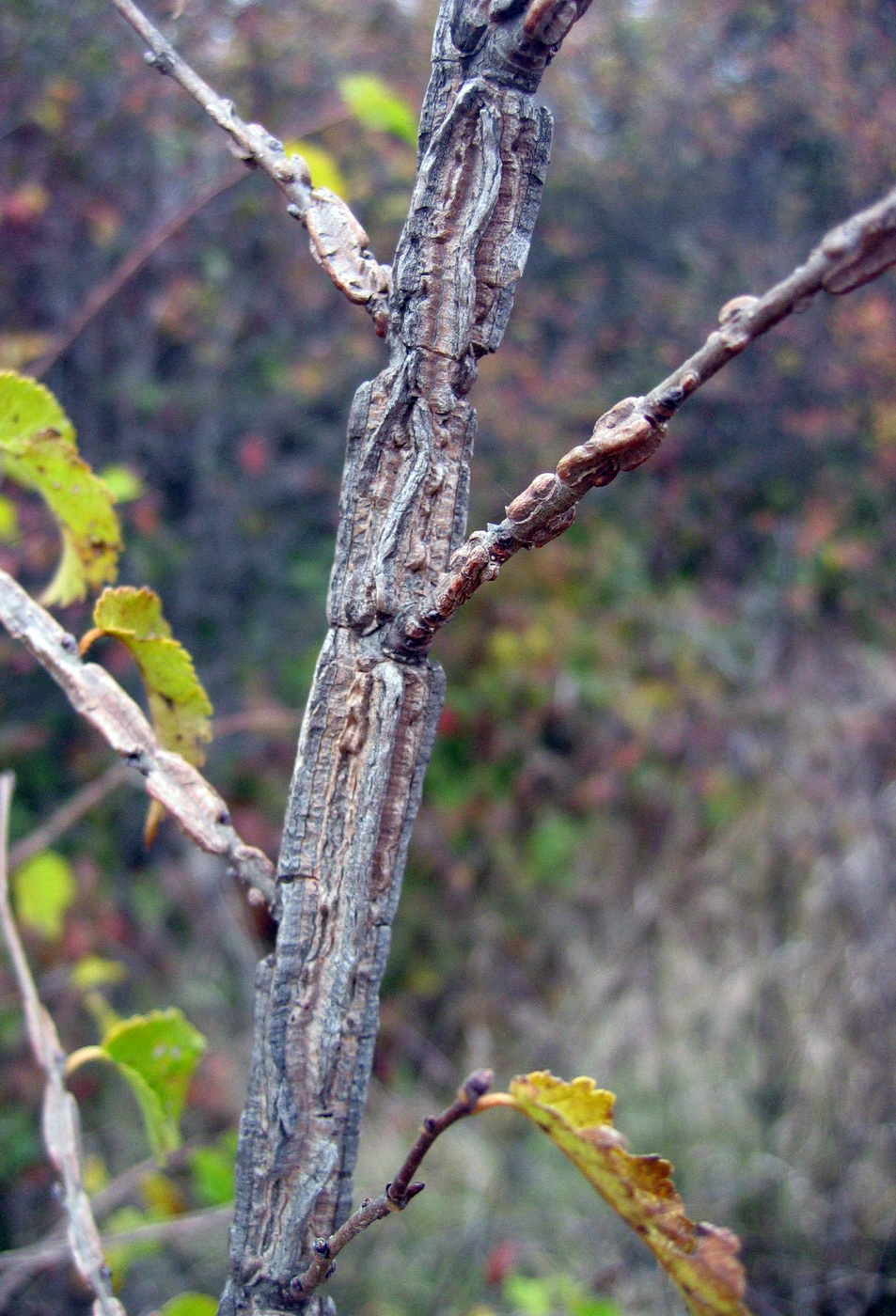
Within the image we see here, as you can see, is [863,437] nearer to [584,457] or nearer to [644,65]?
[644,65]

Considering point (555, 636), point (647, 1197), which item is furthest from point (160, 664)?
point (555, 636)

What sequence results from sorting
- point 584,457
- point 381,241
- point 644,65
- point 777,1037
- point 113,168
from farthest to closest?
point 644,65, point 381,241, point 113,168, point 777,1037, point 584,457

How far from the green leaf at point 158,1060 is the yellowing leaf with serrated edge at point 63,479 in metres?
0.30

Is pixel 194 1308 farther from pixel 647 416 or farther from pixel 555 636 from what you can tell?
pixel 555 636

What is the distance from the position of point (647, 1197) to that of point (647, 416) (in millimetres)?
330

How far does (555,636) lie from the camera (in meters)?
3.15

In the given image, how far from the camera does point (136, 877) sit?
9.23ft

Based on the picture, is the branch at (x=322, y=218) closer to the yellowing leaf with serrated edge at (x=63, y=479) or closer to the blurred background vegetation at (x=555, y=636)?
the yellowing leaf with serrated edge at (x=63, y=479)

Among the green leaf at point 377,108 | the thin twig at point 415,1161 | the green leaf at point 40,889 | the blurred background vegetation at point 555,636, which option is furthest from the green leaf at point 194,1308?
the green leaf at point 40,889

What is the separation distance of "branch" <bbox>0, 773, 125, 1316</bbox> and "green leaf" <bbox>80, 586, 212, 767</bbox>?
0.56ft

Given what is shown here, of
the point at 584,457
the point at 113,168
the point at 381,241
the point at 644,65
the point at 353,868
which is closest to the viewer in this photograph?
the point at 584,457

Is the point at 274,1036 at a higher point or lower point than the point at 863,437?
lower

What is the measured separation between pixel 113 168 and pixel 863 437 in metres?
2.43

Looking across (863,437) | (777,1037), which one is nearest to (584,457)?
(777,1037)
